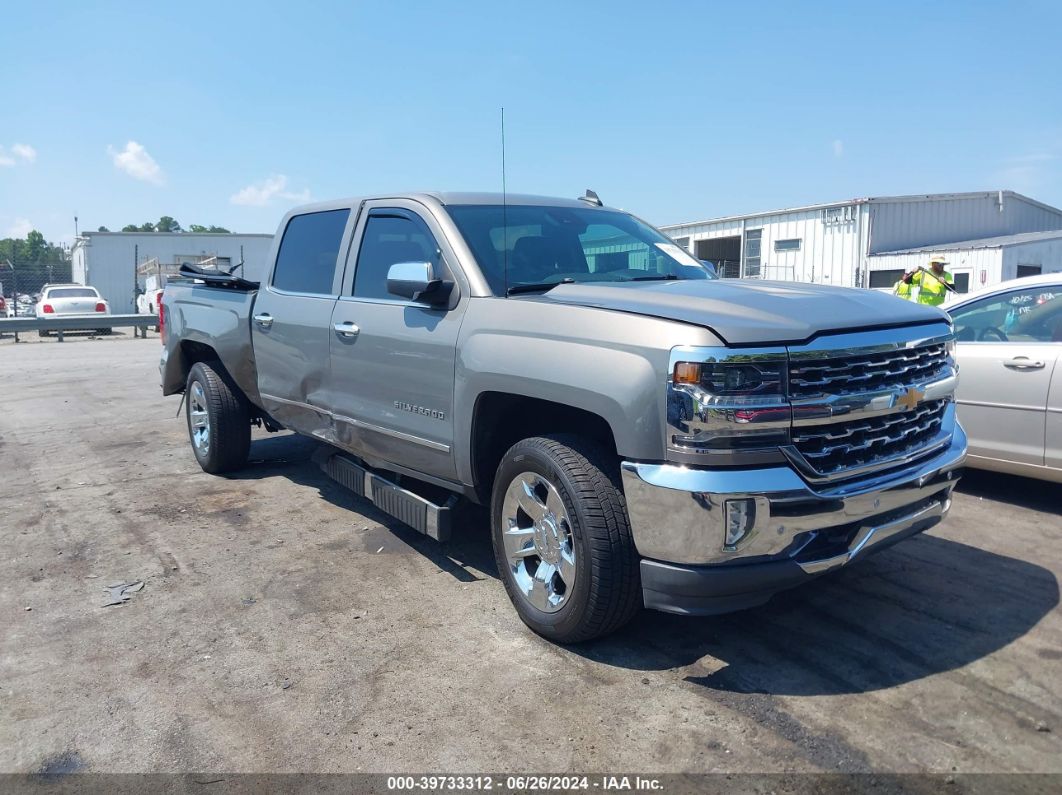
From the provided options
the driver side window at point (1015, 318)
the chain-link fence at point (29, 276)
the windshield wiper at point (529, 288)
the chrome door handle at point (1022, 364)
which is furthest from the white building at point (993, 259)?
the chain-link fence at point (29, 276)

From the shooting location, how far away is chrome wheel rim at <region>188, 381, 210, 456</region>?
657 cm

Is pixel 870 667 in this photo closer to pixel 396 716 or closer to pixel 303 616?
pixel 396 716

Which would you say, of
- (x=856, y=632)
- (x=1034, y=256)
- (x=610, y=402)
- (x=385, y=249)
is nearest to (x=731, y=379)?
(x=610, y=402)

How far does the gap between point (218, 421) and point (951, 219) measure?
28.6 meters

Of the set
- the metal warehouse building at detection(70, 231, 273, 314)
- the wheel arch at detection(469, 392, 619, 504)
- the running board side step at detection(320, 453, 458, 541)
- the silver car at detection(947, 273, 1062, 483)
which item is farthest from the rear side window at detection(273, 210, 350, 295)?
the metal warehouse building at detection(70, 231, 273, 314)

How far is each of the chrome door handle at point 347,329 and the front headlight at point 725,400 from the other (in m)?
2.24

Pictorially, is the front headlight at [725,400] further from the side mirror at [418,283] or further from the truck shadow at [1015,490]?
the truck shadow at [1015,490]

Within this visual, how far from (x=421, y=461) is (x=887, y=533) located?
2225 millimetres

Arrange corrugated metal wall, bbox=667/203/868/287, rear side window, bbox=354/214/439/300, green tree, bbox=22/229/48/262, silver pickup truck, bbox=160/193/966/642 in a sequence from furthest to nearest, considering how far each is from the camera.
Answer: green tree, bbox=22/229/48/262
corrugated metal wall, bbox=667/203/868/287
rear side window, bbox=354/214/439/300
silver pickup truck, bbox=160/193/966/642

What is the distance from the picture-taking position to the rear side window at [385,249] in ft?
14.5

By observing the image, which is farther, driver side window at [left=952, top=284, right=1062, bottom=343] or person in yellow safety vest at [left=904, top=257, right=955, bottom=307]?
person in yellow safety vest at [left=904, top=257, right=955, bottom=307]

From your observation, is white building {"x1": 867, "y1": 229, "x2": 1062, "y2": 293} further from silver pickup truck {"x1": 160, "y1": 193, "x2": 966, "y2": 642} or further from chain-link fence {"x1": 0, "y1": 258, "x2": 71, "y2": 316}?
chain-link fence {"x1": 0, "y1": 258, "x2": 71, "y2": 316}

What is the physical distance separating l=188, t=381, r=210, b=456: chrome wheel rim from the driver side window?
5.72 meters

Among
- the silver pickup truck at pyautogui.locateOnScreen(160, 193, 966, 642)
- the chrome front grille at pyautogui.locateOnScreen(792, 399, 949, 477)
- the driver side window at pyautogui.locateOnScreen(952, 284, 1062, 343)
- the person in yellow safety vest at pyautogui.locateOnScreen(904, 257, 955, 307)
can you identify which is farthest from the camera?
the person in yellow safety vest at pyautogui.locateOnScreen(904, 257, 955, 307)
